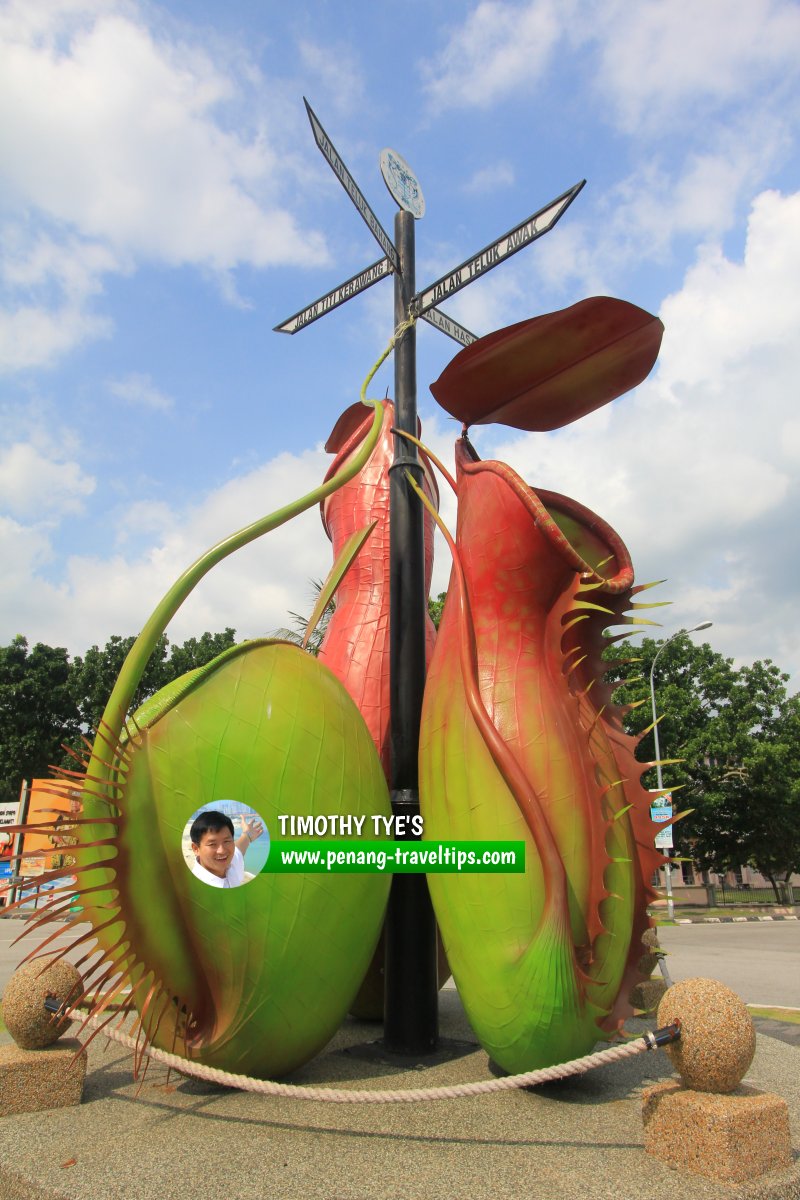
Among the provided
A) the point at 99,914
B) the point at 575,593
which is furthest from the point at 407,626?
the point at 99,914

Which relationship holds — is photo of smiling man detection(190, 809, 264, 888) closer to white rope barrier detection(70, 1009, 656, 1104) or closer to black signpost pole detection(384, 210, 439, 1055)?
white rope barrier detection(70, 1009, 656, 1104)

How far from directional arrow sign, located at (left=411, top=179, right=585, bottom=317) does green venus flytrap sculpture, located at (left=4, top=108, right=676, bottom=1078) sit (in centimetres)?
2

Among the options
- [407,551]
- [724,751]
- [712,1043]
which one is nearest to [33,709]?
[724,751]

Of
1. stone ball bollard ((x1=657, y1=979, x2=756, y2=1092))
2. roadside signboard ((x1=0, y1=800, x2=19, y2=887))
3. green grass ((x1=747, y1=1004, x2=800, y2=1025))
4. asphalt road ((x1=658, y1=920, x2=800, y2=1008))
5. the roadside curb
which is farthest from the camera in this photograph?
roadside signboard ((x1=0, y1=800, x2=19, y2=887))

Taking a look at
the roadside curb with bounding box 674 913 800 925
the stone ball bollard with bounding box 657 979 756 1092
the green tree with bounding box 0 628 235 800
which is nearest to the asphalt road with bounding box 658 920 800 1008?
the roadside curb with bounding box 674 913 800 925

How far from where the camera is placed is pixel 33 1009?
459 centimetres

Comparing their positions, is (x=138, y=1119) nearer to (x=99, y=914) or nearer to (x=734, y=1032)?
(x=99, y=914)

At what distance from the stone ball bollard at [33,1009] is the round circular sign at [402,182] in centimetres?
659

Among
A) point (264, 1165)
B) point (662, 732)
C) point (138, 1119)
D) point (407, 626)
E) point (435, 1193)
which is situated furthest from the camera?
point (662, 732)

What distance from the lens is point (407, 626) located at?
6.08 meters

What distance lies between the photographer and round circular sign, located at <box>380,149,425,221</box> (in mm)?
7086

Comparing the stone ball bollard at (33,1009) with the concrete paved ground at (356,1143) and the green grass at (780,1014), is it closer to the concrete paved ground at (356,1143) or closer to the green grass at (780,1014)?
the concrete paved ground at (356,1143)

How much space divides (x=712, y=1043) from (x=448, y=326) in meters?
5.67

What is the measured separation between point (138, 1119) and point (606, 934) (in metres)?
2.69
